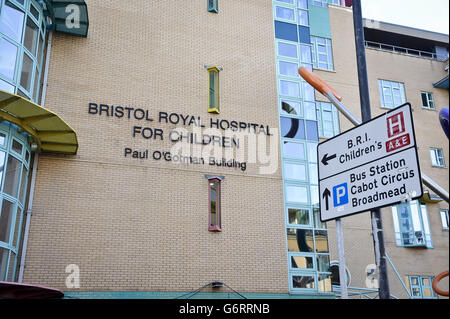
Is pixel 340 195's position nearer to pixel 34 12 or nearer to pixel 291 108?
pixel 34 12

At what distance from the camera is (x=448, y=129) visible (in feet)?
15.2

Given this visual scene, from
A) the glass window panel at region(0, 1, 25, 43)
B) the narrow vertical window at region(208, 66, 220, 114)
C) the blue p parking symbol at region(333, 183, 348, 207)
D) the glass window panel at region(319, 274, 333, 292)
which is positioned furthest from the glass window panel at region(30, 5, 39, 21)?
the glass window panel at region(319, 274, 333, 292)

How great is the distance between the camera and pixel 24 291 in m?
12.3

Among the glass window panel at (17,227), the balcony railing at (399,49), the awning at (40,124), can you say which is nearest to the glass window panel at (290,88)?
the awning at (40,124)

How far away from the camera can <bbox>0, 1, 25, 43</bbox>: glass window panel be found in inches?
546

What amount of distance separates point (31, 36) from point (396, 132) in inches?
500

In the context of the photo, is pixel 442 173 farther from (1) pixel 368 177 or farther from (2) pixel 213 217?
(1) pixel 368 177

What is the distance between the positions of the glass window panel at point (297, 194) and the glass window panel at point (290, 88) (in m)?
3.82

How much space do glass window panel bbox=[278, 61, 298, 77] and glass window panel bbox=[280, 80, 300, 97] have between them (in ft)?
1.30

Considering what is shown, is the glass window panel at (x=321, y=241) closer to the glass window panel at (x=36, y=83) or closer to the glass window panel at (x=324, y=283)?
the glass window panel at (x=324, y=283)

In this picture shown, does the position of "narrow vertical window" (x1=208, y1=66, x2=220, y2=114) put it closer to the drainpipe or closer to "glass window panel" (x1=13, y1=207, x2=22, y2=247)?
the drainpipe
